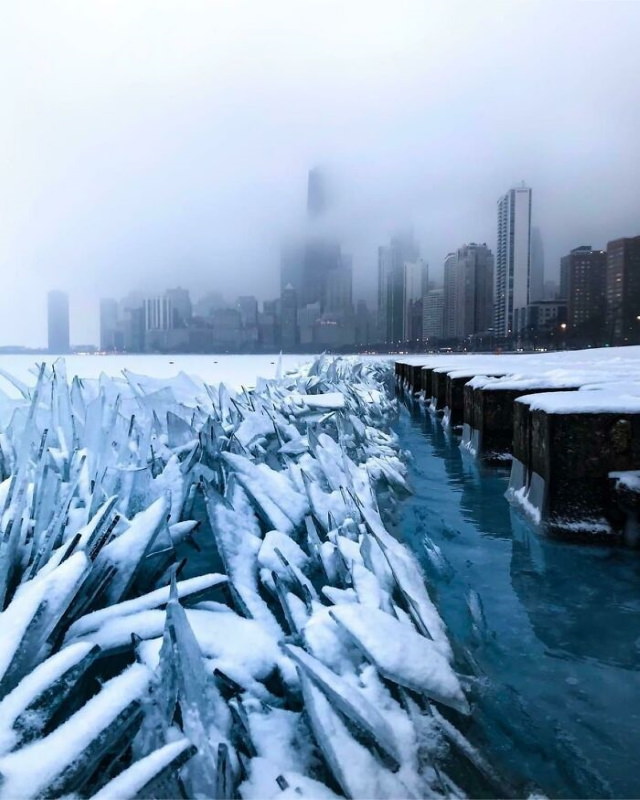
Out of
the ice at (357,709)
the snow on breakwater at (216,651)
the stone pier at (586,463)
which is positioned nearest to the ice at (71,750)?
the snow on breakwater at (216,651)

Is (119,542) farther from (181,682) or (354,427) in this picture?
(354,427)

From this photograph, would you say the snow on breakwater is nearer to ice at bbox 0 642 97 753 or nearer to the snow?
ice at bbox 0 642 97 753

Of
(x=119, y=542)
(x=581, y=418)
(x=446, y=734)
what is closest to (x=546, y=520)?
(x=581, y=418)

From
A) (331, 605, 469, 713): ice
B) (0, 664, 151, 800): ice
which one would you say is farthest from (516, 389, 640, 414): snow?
(0, 664, 151, 800): ice

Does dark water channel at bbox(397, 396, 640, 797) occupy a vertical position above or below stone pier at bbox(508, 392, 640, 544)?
below

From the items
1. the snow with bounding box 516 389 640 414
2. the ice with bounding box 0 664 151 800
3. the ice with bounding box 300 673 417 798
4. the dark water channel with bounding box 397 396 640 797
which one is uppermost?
the snow with bounding box 516 389 640 414

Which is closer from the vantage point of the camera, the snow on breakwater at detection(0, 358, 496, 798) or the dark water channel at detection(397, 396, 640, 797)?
the snow on breakwater at detection(0, 358, 496, 798)

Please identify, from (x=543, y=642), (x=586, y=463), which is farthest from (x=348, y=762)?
(x=586, y=463)
